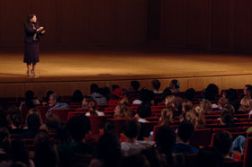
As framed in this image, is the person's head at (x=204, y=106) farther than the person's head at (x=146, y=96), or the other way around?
the person's head at (x=146, y=96)

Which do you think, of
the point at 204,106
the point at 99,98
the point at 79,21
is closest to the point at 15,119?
the point at 204,106

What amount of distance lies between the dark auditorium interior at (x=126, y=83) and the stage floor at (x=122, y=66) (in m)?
0.03

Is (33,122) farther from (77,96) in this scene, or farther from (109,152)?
(77,96)

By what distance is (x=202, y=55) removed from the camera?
21.0 metres

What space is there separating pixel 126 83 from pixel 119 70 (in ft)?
4.75

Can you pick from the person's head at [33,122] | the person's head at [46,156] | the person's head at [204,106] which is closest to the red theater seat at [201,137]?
the person's head at [204,106]

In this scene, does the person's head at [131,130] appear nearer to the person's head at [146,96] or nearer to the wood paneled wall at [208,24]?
the person's head at [146,96]

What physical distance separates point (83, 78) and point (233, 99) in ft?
15.0

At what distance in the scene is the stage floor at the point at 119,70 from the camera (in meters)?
15.0

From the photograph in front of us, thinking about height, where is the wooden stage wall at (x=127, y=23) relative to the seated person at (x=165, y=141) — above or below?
above

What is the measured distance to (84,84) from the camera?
15.2 metres

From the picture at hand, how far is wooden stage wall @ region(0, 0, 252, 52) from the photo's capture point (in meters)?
22.0

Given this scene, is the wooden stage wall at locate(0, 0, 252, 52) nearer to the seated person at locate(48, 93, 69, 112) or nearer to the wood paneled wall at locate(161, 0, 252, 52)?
the wood paneled wall at locate(161, 0, 252, 52)

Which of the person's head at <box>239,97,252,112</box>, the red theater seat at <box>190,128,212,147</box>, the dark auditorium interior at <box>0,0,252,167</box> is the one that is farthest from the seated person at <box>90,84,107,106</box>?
the red theater seat at <box>190,128,212,147</box>
